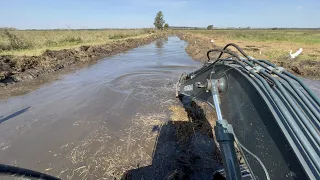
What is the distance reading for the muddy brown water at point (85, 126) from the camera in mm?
4652

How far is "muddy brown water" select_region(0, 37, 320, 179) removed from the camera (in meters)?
4.65

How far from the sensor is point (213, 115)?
6785 millimetres

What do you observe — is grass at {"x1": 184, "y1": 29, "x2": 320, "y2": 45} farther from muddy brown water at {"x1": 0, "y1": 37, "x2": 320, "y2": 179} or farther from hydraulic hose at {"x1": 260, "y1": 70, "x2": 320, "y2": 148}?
hydraulic hose at {"x1": 260, "y1": 70, "x2": 320, "y2": 148}

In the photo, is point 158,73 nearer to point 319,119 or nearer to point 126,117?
point 126,117

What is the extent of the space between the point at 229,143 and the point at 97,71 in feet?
42.3

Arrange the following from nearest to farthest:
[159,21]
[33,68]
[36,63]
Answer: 1. [33,68]
2. [36,63]
3. [159,21]

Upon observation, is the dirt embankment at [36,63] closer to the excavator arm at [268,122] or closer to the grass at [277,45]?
the excavator arm at [268,122]

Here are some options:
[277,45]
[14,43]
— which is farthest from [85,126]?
[277,45]

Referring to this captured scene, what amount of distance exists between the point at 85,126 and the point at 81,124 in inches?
8.3

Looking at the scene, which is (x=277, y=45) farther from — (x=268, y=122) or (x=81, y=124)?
(x=268, y=122)

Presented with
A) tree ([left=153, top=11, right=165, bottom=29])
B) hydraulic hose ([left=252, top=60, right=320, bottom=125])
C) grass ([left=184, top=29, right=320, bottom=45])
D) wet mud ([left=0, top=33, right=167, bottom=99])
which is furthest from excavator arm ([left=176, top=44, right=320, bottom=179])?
tree ([left=153, top=11, right=165, bottom=29])

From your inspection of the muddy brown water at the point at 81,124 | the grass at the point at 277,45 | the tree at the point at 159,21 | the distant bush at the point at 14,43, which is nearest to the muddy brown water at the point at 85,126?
the muddy brown water at the point at 81,124

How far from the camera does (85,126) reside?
20.8 feet

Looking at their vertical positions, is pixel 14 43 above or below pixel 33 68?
above
